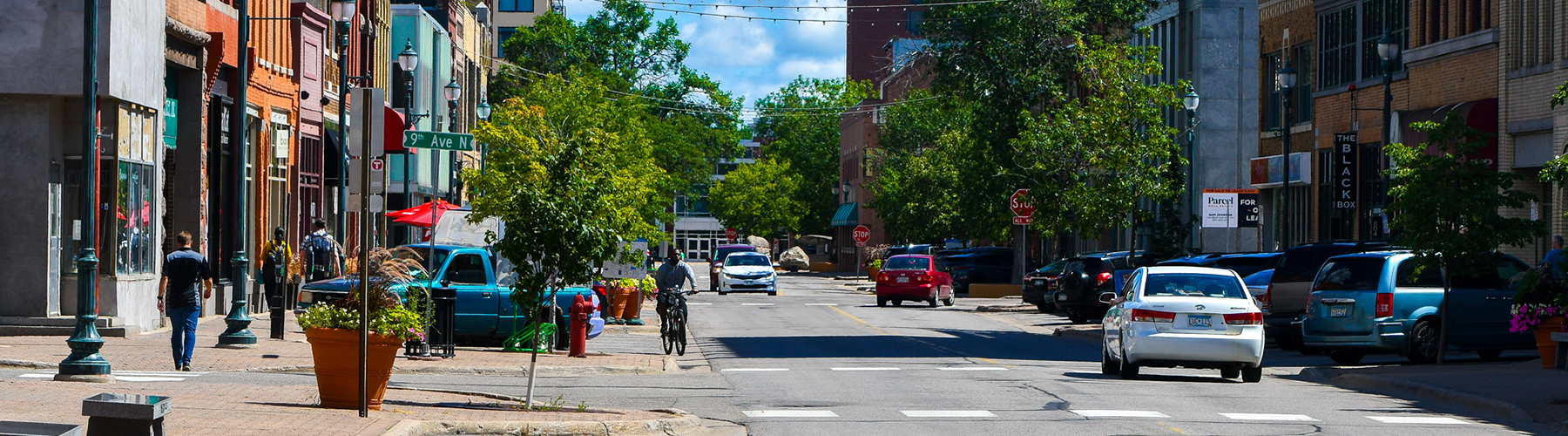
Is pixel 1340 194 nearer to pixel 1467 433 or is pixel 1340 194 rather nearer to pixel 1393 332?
pixel 1393 332

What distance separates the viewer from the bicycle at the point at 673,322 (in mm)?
24250

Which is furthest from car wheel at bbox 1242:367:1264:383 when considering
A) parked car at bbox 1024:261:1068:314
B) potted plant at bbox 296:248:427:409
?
parked car at bbox 1024:261:1068:314

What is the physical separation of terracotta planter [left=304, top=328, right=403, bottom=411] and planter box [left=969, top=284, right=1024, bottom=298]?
36.9 m

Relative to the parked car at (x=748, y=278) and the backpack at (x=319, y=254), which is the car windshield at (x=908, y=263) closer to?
the parked car at (x=748, y=278)

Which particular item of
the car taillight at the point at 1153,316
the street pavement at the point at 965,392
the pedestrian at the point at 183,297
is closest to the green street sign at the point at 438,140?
the street pavement at the point at 965,392

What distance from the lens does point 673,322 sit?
79.5ft

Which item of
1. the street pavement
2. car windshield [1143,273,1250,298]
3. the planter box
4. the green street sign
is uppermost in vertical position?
the green street sign

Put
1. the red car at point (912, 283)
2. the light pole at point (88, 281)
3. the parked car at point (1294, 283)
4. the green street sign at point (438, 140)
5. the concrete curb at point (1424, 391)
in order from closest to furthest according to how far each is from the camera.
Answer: the concrete curb at point (1424, 391) < the light pole at point (88, 281) < the parked car at point (1294, 283) < the green street sign at point (438, 140) < the red car at point (912, 283)

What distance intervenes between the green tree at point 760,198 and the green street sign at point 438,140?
90.5 m

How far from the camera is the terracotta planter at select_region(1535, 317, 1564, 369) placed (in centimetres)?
1980

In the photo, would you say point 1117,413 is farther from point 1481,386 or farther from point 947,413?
point 1481,386

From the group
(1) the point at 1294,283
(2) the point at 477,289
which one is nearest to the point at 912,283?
(1) the point at 1294,283

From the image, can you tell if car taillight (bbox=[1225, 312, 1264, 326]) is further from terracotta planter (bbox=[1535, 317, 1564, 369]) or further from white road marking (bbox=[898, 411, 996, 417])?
white road marking (bbox=[898, 411, 996, 417])

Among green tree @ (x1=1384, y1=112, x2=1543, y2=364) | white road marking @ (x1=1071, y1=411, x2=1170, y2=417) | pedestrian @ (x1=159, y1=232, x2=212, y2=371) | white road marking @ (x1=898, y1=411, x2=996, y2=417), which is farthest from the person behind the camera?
green tree @ (x1=1384, y1=112, x2=1543, y2=364)
